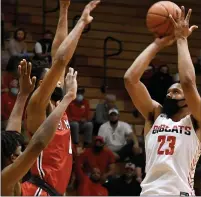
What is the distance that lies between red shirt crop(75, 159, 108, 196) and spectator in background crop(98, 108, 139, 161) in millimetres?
1078

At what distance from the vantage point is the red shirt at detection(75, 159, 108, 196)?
394 inches

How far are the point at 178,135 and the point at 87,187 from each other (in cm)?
531

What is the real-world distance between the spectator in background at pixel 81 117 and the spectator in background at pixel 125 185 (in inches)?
38.0

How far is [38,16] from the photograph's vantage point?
45.0ft

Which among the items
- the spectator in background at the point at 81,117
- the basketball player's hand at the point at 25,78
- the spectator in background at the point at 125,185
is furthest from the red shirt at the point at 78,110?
the basketball player's hand at the point at 25,78

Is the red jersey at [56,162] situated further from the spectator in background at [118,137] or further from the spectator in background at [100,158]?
the spectator in background at [118,137]

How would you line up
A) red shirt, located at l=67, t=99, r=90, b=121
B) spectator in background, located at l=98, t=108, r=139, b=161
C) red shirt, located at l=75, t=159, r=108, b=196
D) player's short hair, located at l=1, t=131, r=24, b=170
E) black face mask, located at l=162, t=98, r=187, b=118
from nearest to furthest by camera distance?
player's short hair, located at l=1, t=131, r=24, b=170 → black face mask, located at l=162, t=98, r=187, b=118 → red shirt, located at l=75, t=159, r=108, b=196 → spectator in background, located at l=98, t=108, r=139, b=161 → red shirt, located at l=67, t=99, r=90, b=121

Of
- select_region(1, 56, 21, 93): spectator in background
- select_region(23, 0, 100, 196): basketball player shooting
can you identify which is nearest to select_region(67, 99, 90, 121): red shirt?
select_region(1, 56, 21, 93): spectator in background

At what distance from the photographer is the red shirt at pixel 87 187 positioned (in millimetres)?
10016

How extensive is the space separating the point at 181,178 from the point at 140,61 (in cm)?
→ 93

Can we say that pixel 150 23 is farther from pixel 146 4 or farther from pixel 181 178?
pixel 146 4

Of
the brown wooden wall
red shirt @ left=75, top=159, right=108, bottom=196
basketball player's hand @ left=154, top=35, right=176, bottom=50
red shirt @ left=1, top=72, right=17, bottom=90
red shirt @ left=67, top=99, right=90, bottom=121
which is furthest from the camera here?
the brown wooden wall

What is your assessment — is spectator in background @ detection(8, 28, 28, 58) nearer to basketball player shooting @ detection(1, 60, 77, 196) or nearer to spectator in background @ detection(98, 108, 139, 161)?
spectator in background @ detection(98, 108, 139, 161)

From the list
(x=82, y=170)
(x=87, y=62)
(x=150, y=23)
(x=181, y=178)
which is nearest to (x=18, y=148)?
(x=181, y=178)
